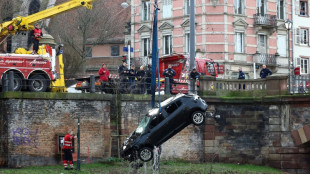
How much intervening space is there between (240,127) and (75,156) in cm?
879

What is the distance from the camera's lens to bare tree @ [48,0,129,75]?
55125 mm

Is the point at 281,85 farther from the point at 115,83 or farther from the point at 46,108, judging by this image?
the point at 46,108

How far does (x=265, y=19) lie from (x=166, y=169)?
2794cm

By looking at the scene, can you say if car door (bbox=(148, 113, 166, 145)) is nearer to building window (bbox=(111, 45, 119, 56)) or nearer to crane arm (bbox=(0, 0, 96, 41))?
crane arm (bbox=(0, 0, 96, 41))

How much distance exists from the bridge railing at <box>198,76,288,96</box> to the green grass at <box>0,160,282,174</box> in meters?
3.72

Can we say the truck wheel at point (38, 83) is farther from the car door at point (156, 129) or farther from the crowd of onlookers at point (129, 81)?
the car door at point (156, 129)

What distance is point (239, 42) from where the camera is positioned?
57.3 metres

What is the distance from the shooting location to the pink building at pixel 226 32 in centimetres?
5612

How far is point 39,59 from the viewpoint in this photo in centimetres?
3422

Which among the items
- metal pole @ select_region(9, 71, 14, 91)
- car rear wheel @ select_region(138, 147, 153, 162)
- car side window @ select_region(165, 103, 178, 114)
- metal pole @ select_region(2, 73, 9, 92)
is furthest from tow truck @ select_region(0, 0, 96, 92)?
car rear wheel @ select_region(138, 147, 153, 162)

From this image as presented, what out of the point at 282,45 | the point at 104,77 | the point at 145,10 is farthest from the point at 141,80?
the point at 282,45

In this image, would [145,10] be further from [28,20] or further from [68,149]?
[68,149]

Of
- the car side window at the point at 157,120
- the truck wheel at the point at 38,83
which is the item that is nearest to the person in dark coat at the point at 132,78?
the truck wheel at the point at 38,83

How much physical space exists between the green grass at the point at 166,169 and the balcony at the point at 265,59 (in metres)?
22.3
